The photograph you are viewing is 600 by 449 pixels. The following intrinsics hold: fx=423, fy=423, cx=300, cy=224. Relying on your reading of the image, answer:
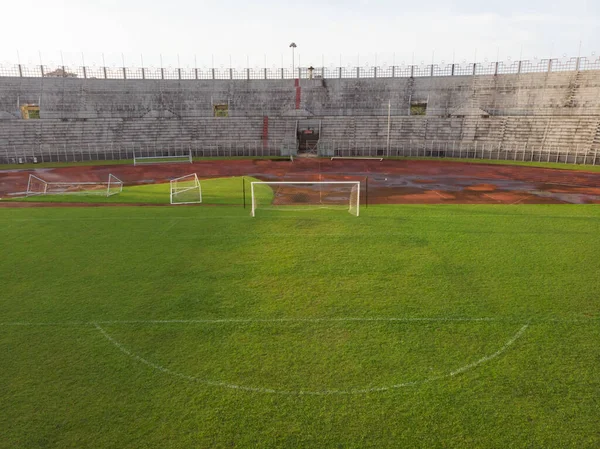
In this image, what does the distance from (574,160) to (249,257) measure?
36.7 metres

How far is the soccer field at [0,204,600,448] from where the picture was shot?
5957mm

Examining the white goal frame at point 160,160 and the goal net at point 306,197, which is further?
the white goal frame at point 160,160

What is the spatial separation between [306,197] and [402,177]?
1198 cm

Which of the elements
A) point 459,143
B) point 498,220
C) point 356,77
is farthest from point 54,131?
point 498,220

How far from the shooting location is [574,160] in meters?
37.8

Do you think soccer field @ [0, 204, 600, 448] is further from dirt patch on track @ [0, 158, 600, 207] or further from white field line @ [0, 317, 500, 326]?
dirt patch on track @ [0, 158, 600, 207]

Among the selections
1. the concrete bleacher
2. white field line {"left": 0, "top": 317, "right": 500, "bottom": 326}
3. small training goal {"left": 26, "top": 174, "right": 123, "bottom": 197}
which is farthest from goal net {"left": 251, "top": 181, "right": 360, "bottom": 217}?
the concrete bleacher

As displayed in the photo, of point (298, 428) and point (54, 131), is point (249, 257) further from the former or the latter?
point (54, 131)

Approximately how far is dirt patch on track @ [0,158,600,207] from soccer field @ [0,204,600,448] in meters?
9.45

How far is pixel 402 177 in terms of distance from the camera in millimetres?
31844

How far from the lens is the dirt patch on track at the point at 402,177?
78.1ft

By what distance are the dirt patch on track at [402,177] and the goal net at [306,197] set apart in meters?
2.05

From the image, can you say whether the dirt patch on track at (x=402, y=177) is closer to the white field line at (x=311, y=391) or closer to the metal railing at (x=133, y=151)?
the metal railing at (x=133, y=151)

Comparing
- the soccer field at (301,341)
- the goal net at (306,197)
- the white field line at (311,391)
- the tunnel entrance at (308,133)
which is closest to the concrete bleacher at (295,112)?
the tunnel entrance at (308,133)
